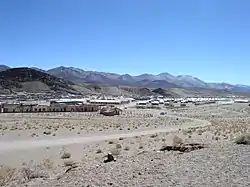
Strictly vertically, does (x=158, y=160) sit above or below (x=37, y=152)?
above

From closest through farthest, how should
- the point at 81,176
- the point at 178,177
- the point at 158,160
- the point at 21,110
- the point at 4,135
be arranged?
the point at 178,177 < the point at 81,176 < the point at 158,160 < the point at 4,135 < the point at 21,110

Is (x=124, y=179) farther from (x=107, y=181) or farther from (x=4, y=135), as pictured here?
(x=4, y=135)

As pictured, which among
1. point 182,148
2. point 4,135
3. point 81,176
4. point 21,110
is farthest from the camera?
point 21,110

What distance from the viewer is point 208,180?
10742 millimetres

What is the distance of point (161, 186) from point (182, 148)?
7.35m

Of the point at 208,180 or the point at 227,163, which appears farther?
the point at 227,163

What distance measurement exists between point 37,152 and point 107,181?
764 inches

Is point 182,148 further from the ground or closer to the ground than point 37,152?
further from the ground

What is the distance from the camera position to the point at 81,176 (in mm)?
12586

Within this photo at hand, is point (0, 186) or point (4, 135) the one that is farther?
point (4, 135)

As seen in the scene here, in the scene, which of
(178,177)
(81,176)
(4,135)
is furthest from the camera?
(4,135)

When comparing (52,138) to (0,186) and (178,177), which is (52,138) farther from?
(178,177)

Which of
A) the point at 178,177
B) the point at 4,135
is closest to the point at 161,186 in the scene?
the point at 178,177

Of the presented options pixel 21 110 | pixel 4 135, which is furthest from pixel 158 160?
pixel 21 110
